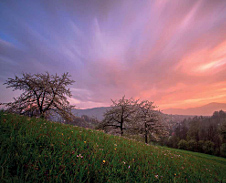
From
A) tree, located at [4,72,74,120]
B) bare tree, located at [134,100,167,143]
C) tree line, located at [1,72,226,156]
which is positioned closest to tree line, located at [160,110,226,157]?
tree line, located at [1,72,226,156]

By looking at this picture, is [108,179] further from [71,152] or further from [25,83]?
[25,83]

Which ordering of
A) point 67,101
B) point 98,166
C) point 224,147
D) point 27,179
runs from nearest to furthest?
1. point 27,179
2. point 98,166
3. point 67,101
4. point 224,147

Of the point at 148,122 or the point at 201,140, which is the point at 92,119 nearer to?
the point at 148,122

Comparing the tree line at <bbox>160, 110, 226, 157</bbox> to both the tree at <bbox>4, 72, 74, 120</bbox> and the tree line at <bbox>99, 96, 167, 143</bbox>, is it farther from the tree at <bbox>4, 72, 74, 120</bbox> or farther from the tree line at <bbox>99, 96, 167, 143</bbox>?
the tree at <bbox>4, 72, 74, 120</bbox>

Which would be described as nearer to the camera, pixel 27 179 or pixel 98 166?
pixel 27 179

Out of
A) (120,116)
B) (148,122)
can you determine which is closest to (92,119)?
(120,116)

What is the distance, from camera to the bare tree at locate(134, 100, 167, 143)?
87.6 ft

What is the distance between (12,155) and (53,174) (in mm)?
1072

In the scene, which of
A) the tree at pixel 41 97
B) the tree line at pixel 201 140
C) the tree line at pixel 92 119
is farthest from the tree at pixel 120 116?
the tree line at pixel 201 140

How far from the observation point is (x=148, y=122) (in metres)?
28.3

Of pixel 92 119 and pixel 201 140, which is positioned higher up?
pixel 92 119

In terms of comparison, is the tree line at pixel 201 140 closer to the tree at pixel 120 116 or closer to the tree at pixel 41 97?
the tree at pixel 120 116

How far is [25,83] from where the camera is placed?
623 inches

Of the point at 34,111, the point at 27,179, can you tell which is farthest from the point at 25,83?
the point at 27,179
